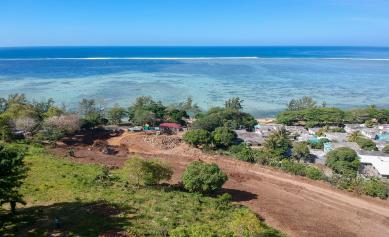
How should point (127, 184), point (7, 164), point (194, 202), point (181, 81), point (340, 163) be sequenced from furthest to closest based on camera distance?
point (181, 81) < point (340, 163) < point (127, 184) < point (194, 202) < point (7, 164)

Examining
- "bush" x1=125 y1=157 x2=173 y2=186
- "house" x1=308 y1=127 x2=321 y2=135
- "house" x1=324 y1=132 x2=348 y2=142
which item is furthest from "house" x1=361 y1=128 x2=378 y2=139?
"bush" x1=125 y1=157 x2=173 y2=186

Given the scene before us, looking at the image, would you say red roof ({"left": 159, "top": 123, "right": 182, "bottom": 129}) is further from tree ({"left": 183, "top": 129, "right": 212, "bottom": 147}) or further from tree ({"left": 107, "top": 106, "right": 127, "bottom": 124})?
tree ({"left": 107, "top": 106, "right": 127, "bottom": 124})

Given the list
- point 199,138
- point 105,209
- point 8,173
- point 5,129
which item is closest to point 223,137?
point 199,138

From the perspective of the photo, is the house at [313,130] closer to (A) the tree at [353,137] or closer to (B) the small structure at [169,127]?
(A) the tree at [353,137]

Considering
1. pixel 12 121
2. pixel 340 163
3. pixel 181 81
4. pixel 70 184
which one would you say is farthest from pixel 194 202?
pixel 181 81

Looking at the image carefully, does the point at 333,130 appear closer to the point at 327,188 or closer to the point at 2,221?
the point at 327,188

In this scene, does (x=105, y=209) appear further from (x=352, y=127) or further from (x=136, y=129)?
(x=352, y=127)

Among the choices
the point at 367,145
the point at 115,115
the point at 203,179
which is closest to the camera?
the point at 203,179
